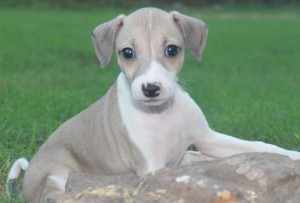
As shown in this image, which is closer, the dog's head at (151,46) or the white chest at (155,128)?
the dog's head at (151,46)

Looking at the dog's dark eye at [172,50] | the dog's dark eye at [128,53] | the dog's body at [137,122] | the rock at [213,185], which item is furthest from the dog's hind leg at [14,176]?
the dog's dark eye at [172,50]

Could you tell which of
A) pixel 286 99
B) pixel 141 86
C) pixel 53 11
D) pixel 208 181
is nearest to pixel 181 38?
pixel 141 86

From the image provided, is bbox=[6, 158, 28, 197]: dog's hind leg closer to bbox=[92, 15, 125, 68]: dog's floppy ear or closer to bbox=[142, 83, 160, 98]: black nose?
bbox=[92, 15, 125, 68]: dog's floppy ear

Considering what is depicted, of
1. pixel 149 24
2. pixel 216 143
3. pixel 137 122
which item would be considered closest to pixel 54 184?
pixel 137 122

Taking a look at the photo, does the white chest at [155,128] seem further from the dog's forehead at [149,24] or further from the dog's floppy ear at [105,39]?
the dog's forehead at [149,24]

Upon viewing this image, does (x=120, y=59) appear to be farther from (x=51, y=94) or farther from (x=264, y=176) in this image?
(x=51, y=94)

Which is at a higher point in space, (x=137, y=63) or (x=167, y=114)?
(x=137, y=63)

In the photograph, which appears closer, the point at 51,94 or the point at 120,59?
the point at 120,59
